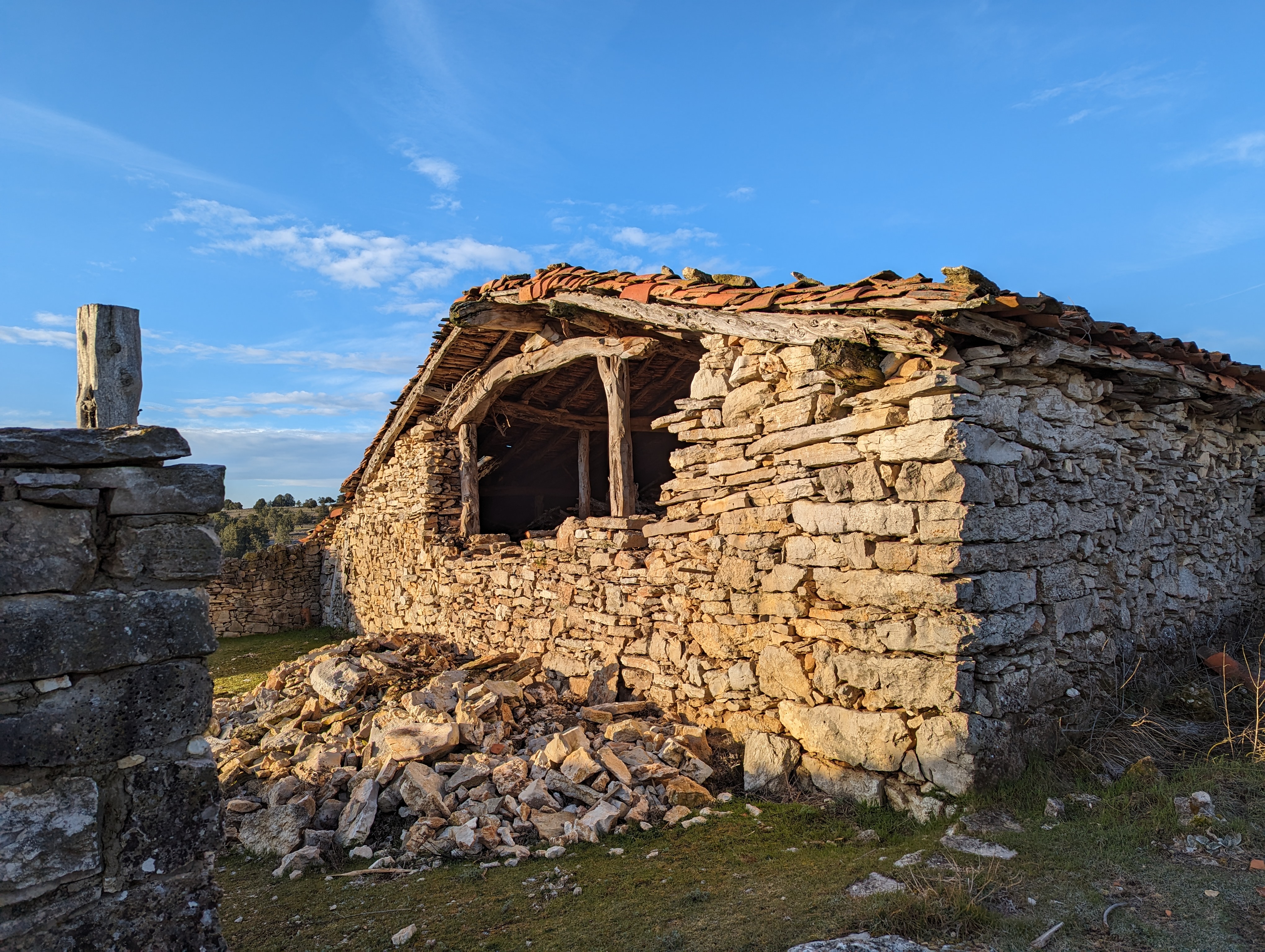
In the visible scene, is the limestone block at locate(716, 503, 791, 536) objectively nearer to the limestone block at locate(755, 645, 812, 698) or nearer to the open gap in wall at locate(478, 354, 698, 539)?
the limestone block at locate(755, 645, 812, 698)

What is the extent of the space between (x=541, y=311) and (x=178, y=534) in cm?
571

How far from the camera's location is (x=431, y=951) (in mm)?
3324

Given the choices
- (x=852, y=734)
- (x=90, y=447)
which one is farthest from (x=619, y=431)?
(x=90, y=447)

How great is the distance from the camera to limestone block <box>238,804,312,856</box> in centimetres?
454

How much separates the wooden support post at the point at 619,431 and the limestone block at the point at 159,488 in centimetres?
473

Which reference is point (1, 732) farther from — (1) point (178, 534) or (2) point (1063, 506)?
(2) point (1063, 506)

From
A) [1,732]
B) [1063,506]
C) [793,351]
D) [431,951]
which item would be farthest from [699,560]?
[1,732]

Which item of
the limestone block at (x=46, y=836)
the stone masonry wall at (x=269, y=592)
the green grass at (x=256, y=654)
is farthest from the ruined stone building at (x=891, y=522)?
the stone masonry wall at (x=269, y=592)

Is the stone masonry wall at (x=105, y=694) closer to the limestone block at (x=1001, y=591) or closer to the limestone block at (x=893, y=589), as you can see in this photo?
the limestone block at (x=893, y=589)

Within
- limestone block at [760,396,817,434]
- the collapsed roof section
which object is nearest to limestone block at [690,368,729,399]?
the collapsed roof section

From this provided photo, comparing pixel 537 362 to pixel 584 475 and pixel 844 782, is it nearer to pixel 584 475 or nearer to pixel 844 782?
pixel 584 475

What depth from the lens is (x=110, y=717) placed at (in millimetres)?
2537

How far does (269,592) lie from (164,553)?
14660 mm

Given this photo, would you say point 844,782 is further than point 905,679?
Yes
